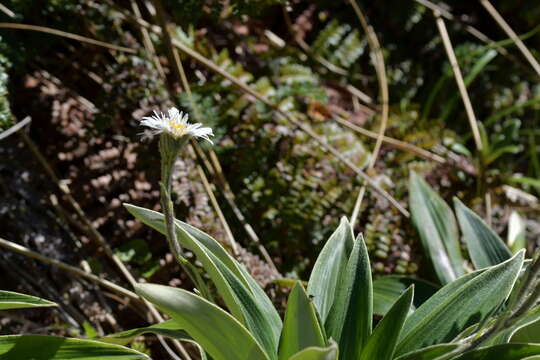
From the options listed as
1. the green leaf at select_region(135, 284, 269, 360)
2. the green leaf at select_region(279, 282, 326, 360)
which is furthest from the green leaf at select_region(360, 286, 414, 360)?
the green leaf at select_region(135, 284, 269, 360)

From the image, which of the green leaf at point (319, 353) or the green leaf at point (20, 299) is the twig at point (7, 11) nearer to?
the green leaf at point (20, 299)

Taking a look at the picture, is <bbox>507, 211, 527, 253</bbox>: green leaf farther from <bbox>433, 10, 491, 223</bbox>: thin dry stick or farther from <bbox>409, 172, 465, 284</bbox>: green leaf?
<bbox>433, 10, 491, 223</bbox>: thin dry stick

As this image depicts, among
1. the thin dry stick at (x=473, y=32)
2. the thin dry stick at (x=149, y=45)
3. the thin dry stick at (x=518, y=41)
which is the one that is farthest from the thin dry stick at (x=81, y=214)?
the thin dry stick at (x=518, y=41)

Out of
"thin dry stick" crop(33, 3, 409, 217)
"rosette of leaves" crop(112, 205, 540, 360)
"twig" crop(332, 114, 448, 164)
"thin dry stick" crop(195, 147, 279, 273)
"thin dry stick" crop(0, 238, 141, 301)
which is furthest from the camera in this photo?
"twig" crop(332, 114, 448, 164)

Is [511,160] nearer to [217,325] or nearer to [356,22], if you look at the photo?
[356,22]

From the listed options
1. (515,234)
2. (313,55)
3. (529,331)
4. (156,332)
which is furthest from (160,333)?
(313,55)

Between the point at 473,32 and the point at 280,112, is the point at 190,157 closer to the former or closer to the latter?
the point at 280,112
